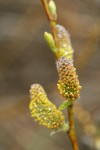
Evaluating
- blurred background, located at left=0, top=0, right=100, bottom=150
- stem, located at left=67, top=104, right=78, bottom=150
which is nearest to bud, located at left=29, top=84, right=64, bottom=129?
stem, located at left=67, top=104, right=78, bottom=150

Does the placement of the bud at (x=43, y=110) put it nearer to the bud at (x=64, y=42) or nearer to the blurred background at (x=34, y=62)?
the bud at (x=64, y=42)

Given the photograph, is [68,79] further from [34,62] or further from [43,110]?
[34,62]

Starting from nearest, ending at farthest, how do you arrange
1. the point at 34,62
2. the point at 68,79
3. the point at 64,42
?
the point at 68,79 → the point at 64,42 → the point at 34,62

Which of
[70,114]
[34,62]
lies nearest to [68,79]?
[70,114]

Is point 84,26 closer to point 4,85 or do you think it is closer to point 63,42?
point 4,85

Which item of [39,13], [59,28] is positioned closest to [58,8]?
[39,13]

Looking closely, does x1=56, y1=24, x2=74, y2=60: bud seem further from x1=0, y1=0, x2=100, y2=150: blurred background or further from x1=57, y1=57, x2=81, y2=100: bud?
x1=0, y1=0, x2=100, y2=150: blurred background

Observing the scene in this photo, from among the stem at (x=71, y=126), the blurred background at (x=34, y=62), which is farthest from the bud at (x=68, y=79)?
the blurred background at (x=34, y=62)
